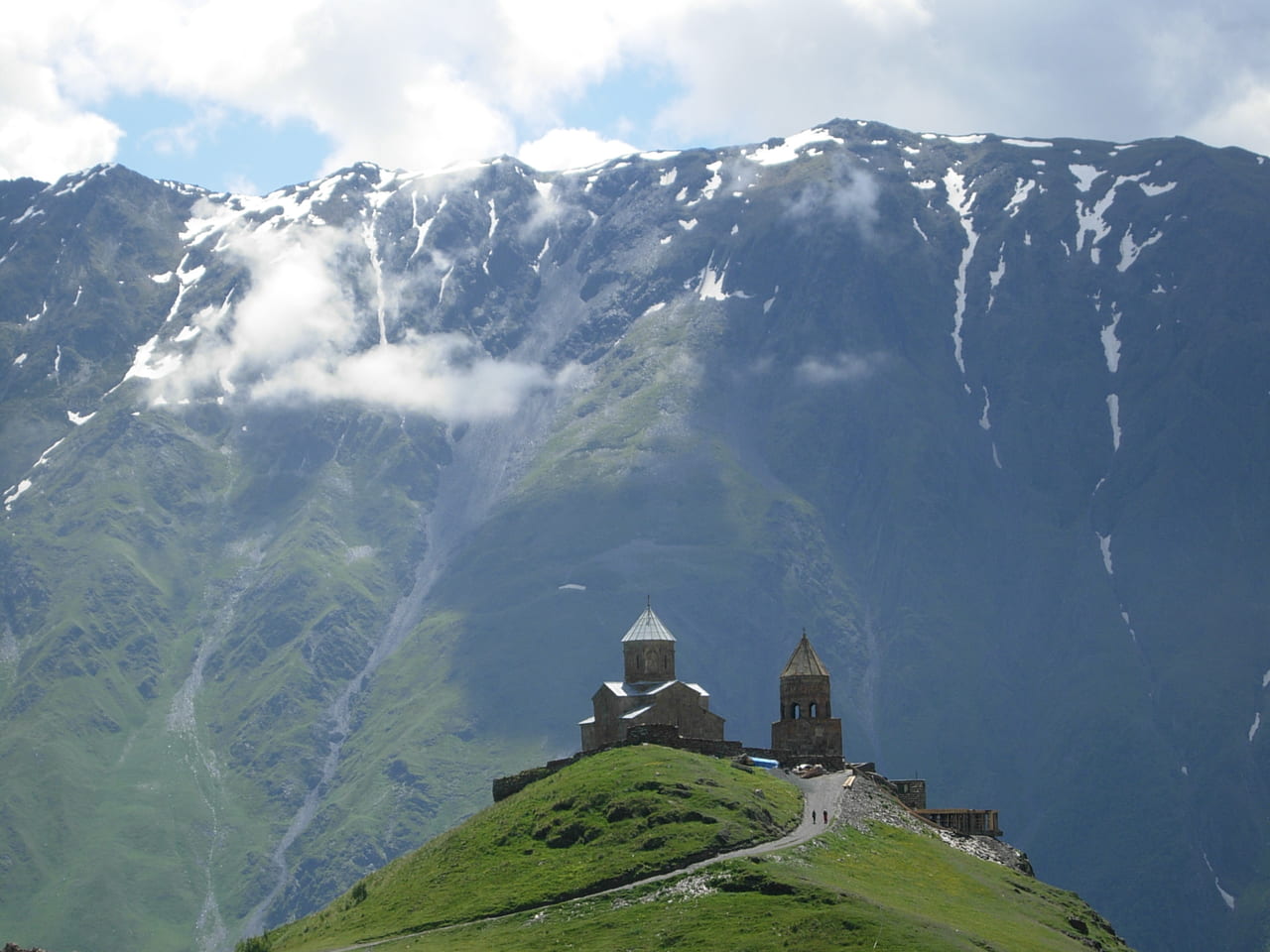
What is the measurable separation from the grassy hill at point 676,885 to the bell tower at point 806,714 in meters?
20.3

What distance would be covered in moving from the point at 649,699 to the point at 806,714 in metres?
11.0

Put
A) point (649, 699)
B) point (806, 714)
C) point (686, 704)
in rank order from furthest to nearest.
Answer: point (686, 704) < point (649, 699) < point (806, 714)

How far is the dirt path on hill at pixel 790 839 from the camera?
296ft

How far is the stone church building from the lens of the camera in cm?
13538

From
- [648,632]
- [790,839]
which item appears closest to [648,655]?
[648,632]

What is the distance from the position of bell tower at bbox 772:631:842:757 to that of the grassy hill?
20.3 meters

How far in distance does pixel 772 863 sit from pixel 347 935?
21778 mm

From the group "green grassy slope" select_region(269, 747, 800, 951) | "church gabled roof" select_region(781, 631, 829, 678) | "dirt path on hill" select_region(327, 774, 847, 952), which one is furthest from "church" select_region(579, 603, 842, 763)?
"green grassy slope" select_region(269, 747, 800, 951)

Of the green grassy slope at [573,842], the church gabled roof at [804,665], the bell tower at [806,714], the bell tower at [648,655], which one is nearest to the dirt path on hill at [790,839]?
the green grassy slope at [573,842]

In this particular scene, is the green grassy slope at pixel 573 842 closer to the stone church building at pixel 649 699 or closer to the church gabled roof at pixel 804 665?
the church gabled roof at pixel 804 665

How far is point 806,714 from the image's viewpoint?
441 feet

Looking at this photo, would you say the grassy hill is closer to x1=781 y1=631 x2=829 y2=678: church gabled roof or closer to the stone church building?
the stone church building

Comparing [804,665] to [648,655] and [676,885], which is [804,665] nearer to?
[648,655]

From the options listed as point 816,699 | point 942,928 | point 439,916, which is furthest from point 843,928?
point 816,699
